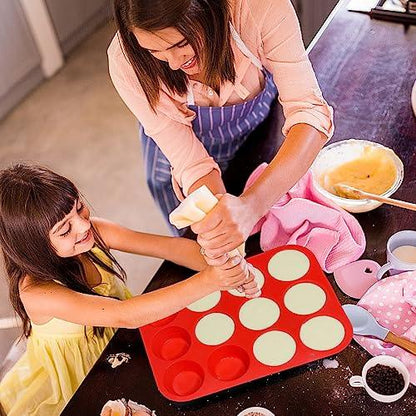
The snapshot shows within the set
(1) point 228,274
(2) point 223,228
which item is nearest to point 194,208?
(2) point 223,228

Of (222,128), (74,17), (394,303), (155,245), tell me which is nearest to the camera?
(394,303)

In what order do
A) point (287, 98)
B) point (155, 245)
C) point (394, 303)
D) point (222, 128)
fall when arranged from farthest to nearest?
point (222, 128)
point (155, 245)
point (287, 98)
point (394, 303)

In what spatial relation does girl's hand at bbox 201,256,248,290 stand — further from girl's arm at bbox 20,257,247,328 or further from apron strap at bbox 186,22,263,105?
apron strap at bbox 186,22,263,105

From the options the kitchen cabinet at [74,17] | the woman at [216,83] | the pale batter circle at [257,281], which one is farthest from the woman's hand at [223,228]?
the kitchen cabinet at [74,17]

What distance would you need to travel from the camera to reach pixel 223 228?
1.21m

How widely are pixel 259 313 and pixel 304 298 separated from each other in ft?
0.35

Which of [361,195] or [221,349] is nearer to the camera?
[221,349]

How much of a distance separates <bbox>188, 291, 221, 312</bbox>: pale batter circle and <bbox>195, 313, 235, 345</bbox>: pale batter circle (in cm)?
2

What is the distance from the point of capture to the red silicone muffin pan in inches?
51.0

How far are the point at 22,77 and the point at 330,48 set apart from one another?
2241 mm

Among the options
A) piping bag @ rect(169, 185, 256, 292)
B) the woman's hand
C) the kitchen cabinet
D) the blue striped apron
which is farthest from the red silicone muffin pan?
the kitchen cabinet

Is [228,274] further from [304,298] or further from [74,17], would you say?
[74,17]

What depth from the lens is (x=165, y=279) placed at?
1.54m

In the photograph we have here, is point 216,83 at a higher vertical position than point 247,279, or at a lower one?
higher
